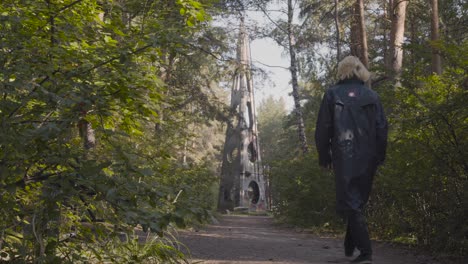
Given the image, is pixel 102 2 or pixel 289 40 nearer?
pixel 102 2

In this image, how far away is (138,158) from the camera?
344 cm

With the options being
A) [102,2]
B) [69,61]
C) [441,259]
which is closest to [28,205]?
[69,61]

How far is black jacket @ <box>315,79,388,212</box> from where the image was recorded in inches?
191

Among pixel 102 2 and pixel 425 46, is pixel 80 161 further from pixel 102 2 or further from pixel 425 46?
pixel 425 46

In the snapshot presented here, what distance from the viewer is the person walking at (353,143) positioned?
482cm

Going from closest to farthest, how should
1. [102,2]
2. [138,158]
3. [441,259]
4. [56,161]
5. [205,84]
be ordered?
[56,161] → [138,158] → [102,2] → [441,259] → [205,84]

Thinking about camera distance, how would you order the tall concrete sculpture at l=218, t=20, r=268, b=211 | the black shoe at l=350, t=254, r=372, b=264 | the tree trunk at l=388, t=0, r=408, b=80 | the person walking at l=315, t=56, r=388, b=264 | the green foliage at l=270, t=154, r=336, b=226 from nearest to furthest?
the black shoe at l=350, t=254, r=372, b=264 → the person walking at l=315, t=56, r=388, b=264 → the green foliage at l=270, t=154, r=336, b=226 → the tree trunk at l=388, t=0, r=408, b=80 → the tall concrete sculpture at l=218, t=20, r=268, b=211

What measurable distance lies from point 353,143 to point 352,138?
2.0 inches

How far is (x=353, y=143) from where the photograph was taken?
4.92 m

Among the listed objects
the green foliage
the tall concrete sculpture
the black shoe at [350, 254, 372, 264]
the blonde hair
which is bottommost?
the black shoe at [350, 254, 372, 264]

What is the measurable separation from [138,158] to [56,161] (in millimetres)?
582

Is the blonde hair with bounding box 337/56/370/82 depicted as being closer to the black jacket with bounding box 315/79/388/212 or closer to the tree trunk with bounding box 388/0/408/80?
the black jacket with bounding box 315/79/388/212

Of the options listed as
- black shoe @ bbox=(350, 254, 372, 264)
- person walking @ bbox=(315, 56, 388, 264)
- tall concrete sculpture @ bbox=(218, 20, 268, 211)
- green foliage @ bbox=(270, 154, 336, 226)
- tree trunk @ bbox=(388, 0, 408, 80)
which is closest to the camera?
black shoe @ bbox=(350, 254, 372, 264)

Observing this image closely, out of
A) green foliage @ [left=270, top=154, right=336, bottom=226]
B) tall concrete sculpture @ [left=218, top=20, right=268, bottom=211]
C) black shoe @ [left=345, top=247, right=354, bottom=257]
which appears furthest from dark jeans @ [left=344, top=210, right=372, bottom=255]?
tall concrete sculpture @ [left=218, top=20, right=268, bottom=211]
